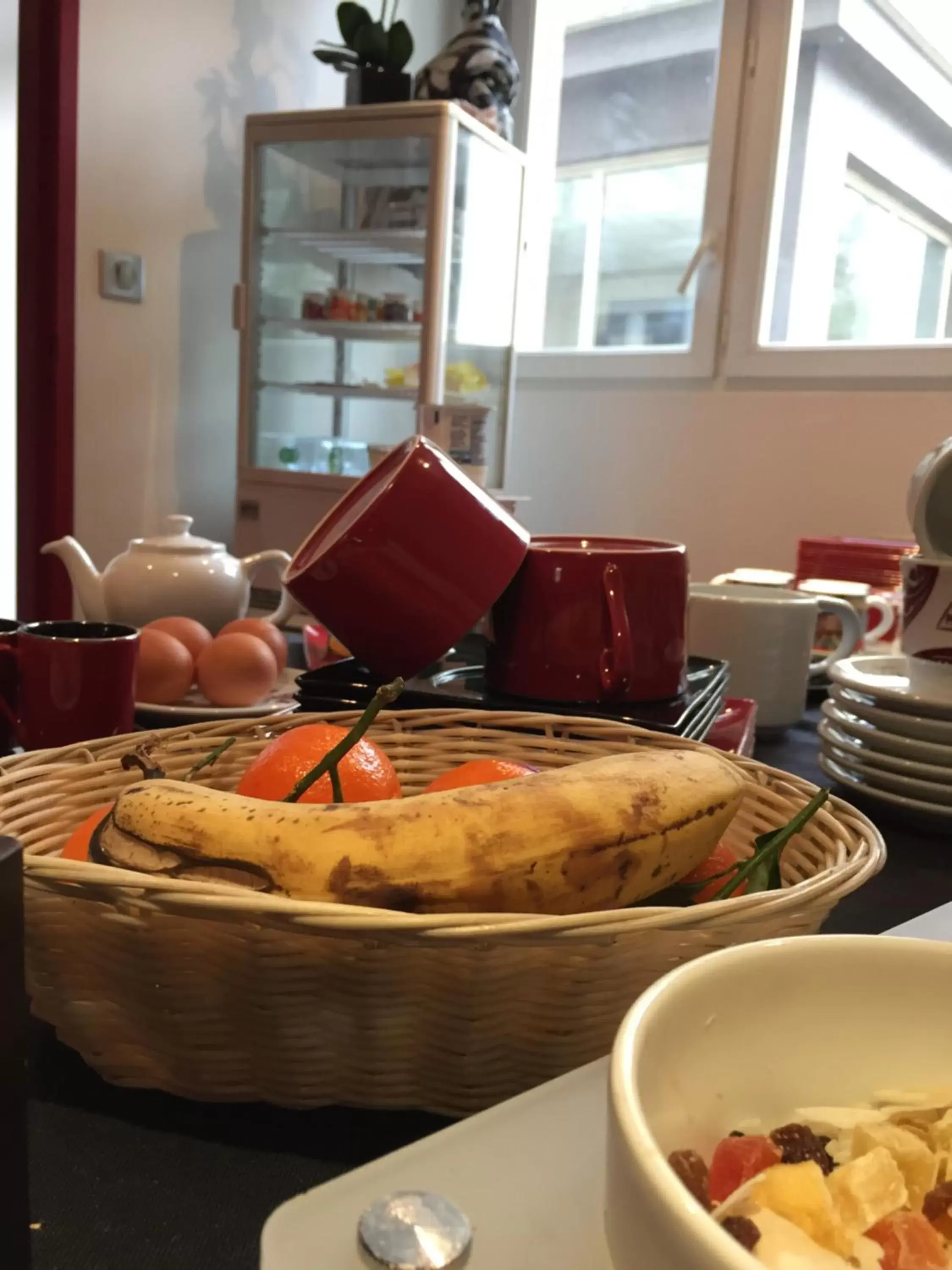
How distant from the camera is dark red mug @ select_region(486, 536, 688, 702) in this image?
729mm

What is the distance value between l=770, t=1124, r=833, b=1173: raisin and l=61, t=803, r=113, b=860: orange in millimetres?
276

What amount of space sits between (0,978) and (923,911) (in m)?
0.52

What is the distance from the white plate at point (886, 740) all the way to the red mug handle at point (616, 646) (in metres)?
0.20

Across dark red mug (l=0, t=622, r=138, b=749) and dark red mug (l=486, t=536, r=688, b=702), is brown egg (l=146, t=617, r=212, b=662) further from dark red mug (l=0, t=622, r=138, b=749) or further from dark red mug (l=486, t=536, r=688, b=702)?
dark red mug (l=486, t=536, r=688, b=702)

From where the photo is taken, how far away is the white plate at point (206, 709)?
2.71 feet

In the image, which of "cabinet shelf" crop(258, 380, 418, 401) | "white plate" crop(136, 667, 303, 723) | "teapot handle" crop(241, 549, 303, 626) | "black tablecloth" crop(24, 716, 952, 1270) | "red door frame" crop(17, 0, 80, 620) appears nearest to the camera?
"black tablecloth" crop(24, 716, 952, 1270)

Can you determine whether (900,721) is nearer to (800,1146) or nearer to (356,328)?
(800,1146)

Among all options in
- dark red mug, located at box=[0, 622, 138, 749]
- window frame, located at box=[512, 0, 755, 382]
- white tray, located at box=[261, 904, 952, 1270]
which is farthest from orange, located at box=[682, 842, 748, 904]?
window frame, located at box=[512, 0, 755, 382]

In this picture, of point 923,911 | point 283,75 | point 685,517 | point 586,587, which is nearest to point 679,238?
point 685,517

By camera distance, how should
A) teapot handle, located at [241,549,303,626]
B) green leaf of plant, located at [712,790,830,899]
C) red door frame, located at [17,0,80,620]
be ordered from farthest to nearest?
1. red door frame, located at [17,0,80,620]
2. teapot handle, located at [241,549,303,626]
3. green leaf of plant, located at [712,790,830,899]

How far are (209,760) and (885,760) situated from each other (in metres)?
0.51

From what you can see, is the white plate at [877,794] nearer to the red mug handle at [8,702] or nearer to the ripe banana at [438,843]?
the ripe banana at [438,843]

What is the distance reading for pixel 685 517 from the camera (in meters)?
2.45

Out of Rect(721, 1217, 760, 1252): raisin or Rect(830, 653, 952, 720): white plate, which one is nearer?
Rect(721, 1217, 760, 1252): raisin
